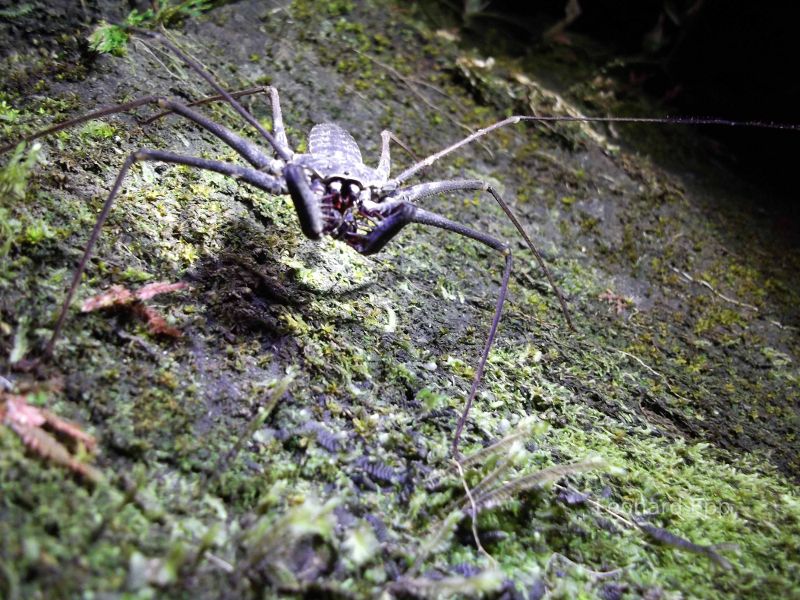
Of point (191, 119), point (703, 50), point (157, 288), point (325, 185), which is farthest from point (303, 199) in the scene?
point (703, 50)

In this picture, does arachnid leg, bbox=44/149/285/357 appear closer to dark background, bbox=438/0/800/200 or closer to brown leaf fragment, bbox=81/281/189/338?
brown leaf fragment, bbox=81/281/189/338

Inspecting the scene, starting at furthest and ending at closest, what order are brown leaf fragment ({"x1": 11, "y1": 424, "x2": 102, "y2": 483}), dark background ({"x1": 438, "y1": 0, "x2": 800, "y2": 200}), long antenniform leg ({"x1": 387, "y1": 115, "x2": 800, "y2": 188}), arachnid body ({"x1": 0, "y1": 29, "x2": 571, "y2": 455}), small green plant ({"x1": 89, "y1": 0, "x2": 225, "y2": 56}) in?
dark background ({"x1": 438, "y1": 0, "x2": 800, "y2": 200}), small green plant ({"x1": 89, "y1": 0, "x2": 225, "y2": 56}), long antenniform leg ({"x1": 387, "y1": 115, "x2": 800, "y2": 188}), arachnid body ({"x1": 0, "y1": 29, "x2": 571, "y2": 455}), brown leaf fragment ({"x1": 11, "y1": 424, "x2": 102, "y2": 483})

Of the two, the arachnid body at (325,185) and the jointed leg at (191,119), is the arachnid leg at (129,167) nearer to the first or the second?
the arachnid body at (325,185)

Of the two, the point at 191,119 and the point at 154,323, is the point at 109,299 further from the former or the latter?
the point at 191,119

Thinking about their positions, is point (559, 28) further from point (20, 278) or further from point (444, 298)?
point (20, 278)

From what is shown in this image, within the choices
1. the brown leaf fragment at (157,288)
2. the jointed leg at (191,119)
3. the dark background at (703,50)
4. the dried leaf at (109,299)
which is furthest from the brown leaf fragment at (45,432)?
the dark background at (703,50)

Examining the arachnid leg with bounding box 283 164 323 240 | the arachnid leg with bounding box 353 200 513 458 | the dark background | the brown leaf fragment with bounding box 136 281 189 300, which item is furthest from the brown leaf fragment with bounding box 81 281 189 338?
the dark background
